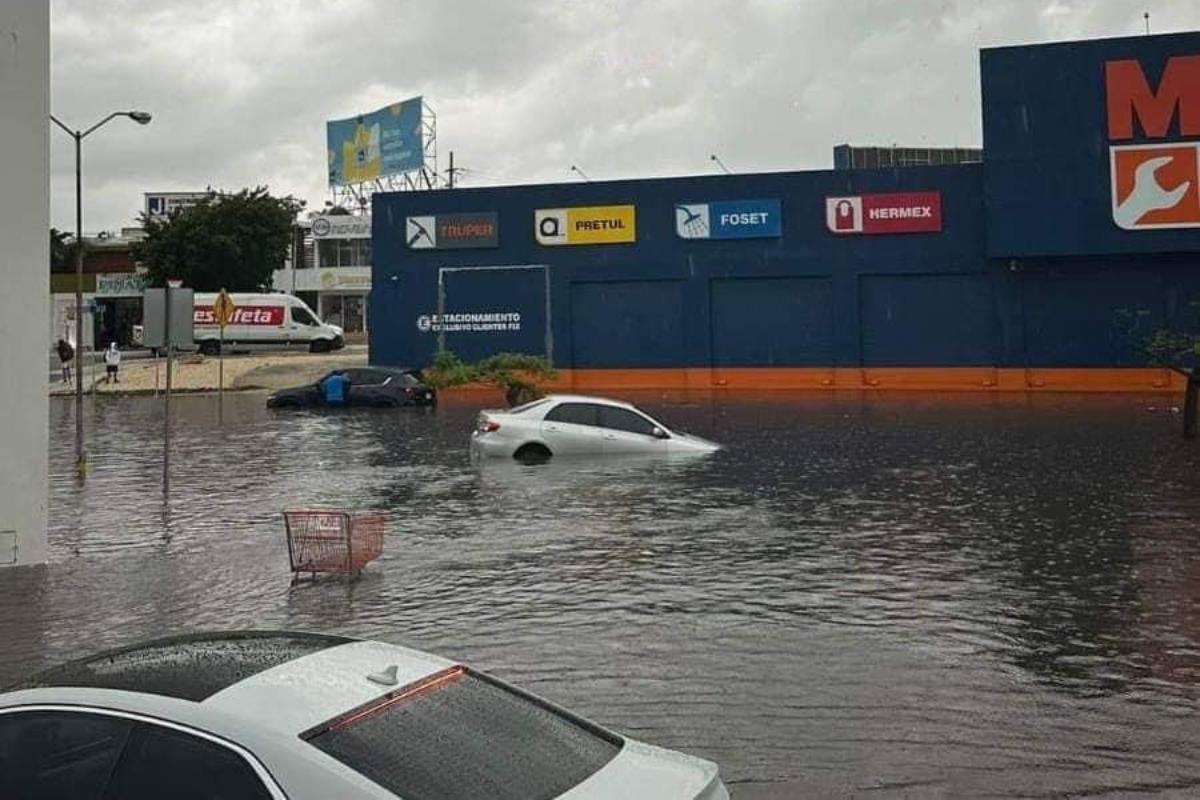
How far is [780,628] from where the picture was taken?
875cm

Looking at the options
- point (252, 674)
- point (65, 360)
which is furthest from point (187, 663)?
point (65, 360)

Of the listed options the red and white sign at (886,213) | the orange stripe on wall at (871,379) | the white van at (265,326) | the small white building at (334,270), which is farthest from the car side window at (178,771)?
the small white building at (334,270)

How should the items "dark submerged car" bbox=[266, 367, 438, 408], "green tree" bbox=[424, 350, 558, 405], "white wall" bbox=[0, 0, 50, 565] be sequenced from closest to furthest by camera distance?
"white wall" bbox=[0, 0, 50, 565] → "green tree" bbox=[424, 350, 558, 405] → "dark submerged car" bbox=[266, 367, 438, 408]

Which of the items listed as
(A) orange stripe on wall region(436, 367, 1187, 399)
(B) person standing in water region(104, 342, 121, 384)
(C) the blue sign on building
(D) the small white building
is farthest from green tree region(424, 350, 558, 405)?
(D) the small white building

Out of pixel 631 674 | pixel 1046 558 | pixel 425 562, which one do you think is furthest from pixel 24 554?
pixel 1046 558

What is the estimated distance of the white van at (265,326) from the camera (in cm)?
5850

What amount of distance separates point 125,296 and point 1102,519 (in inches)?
3011

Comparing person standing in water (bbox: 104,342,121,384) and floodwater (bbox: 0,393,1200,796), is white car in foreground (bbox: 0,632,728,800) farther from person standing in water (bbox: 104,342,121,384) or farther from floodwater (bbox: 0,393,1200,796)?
person standing in water (bbox: 104,342,121,384)

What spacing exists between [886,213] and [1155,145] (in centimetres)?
878

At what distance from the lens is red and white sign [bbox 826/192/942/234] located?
40.8m

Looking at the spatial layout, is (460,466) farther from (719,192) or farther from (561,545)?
(719,192)

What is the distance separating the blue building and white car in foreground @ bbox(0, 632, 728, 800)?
122 feet

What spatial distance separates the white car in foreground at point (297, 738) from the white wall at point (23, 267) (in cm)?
896

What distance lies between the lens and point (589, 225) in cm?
4450
